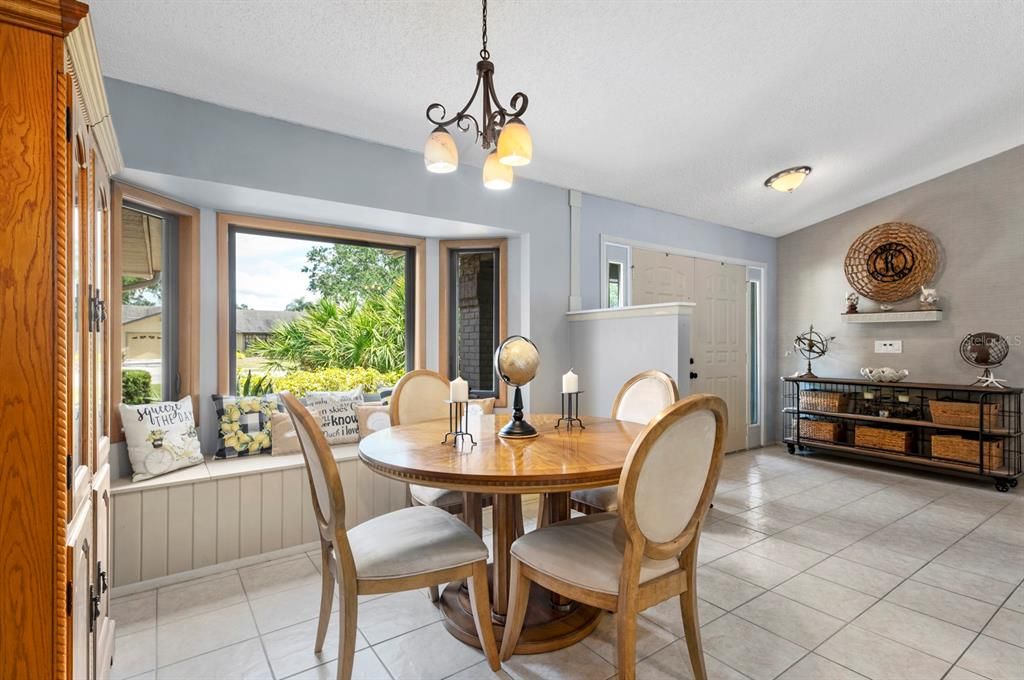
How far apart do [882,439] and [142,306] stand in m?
5.76

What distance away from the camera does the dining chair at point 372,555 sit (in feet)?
5.17

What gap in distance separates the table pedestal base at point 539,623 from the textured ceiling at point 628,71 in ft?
7.95

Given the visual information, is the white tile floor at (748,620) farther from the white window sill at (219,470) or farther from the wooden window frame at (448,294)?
the wooden window frame at (448,294)

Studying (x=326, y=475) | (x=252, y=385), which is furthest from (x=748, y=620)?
(x=252, y=385)

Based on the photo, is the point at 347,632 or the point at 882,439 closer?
the point at 347,632

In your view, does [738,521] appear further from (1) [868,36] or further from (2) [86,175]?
(2) [86,175]

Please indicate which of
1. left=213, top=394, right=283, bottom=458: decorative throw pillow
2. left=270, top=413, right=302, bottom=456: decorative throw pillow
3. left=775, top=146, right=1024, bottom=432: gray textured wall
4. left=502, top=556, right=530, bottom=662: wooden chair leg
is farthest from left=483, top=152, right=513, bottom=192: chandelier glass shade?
left=775, top=146, right=1024, bottom=432: gray textured wall

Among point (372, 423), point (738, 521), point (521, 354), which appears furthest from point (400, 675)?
point (738, 521)

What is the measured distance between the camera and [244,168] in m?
2.66

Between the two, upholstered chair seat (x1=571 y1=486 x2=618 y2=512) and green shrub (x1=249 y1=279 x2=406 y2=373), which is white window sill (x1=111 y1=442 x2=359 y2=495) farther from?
upholstered chair seat (x1=571 y1=486 x2=618 y2=512)

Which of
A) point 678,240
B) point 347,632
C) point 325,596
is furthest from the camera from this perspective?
point 678,240

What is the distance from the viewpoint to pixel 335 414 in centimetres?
325

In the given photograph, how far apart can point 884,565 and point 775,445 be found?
3.23 metres

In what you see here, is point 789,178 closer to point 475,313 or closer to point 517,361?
point 475,313
